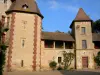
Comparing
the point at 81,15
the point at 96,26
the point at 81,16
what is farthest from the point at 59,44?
the point at 96,26

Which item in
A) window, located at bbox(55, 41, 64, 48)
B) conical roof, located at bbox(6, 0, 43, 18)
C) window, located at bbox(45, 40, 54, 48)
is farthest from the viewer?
window, located at bbox(55, 41, 64, 48)

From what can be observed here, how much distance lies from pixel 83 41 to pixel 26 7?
38.1 feet

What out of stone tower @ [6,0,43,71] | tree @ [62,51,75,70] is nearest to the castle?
stone tower @ [6,0,43,71]

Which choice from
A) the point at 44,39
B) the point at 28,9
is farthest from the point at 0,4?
the point at 44,39

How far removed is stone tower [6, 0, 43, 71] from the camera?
101 ft

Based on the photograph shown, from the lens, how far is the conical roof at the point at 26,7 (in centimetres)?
3241

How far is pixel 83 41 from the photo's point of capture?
36844 mm

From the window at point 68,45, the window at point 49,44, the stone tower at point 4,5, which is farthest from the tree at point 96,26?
the stone tower at point 4,5

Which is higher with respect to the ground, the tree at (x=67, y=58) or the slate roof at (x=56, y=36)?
the slate roof at (x=56, y=36)

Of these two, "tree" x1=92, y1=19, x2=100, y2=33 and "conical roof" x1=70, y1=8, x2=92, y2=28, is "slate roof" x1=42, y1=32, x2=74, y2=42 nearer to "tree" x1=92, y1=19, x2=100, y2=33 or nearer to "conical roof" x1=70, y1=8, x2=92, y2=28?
"conical roof" x1=70, y1=8, x2=92, y2=28

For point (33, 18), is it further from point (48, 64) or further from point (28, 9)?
point (48, 64)

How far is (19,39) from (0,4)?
6.10 metres

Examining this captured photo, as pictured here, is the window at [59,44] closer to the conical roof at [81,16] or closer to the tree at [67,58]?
the tree at [67,58]

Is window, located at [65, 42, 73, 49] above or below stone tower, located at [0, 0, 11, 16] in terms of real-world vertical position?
below
